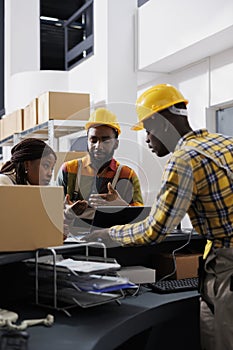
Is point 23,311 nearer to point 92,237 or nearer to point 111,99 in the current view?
point 92,237

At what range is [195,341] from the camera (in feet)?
7.25

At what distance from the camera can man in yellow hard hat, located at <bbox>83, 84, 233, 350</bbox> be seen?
155cm

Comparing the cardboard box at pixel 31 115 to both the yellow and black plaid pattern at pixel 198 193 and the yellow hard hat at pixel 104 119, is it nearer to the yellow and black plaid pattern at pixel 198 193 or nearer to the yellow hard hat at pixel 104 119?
the yellow hard hat at pixel 104 119

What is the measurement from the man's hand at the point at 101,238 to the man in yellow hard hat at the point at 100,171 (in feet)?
2.83

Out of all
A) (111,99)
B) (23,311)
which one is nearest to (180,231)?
(23,311)

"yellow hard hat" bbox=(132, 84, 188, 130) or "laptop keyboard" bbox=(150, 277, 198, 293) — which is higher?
"yellow hard hat" bbox=(132, 84, 188, 130)

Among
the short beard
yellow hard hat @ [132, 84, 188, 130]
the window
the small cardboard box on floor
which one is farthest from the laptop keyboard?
the window

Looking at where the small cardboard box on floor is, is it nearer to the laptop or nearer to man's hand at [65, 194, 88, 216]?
the laptop

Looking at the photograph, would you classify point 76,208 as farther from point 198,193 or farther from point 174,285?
point 198,193

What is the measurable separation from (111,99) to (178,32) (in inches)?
35.1

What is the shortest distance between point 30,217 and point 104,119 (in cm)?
140

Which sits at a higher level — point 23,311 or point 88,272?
point 88,272

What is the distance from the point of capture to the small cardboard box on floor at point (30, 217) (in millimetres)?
1559

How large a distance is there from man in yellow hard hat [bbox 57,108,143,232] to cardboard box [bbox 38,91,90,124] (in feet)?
4.62
